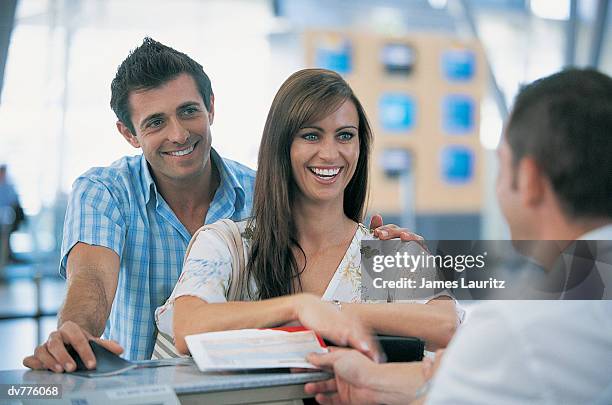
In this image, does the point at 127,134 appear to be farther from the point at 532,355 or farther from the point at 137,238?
the point at 532,355

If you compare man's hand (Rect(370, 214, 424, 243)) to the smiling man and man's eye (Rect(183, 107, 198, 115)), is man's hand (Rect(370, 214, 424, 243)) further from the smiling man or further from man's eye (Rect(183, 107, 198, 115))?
man's eye (Rect(183, 107, 198, 115))

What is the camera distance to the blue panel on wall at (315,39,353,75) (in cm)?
670

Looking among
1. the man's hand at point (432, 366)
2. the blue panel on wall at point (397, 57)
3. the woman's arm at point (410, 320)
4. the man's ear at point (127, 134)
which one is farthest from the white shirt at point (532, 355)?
the blue panel on wall at point (397, 57)

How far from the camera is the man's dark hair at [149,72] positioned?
2260 millimetres

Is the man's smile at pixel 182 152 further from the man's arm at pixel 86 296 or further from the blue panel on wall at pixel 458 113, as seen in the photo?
the blue panel on wall at pixel 458 113

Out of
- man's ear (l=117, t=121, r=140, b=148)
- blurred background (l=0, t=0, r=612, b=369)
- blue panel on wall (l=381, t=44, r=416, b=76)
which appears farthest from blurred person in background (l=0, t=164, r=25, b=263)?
man's ear (l=117, t=121, r=140, b=148)

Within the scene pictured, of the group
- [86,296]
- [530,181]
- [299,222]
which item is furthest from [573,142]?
[86,296]

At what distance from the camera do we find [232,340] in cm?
147

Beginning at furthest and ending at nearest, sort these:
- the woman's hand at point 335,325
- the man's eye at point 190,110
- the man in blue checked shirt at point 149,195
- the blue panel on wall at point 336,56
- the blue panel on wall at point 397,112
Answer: the blue panel on wall at point 397,112 < the blue panel on wall at point 336,56 < the man's eye at point 190,110 < the man in blue checked shirt at point 149,195 < the woman's hand at point 335,325

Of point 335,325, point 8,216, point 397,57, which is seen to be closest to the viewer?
point 335,325

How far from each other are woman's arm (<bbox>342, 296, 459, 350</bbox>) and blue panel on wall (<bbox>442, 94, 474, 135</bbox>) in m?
5.54

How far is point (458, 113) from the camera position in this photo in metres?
7.04

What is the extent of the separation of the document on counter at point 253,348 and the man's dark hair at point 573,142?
1.80 feet

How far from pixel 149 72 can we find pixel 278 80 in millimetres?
3848
